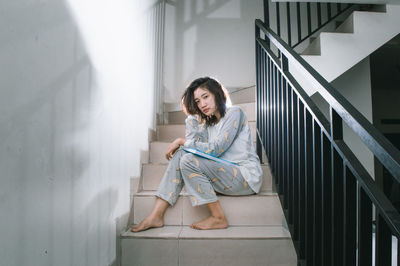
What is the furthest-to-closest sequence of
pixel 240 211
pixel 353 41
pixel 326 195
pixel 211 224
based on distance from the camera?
pixel 353 41 → pixel 240 211 → pixel 211 224 → pixel 326 195

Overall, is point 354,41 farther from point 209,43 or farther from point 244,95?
point 209,43

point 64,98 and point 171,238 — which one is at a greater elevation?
point 64,98

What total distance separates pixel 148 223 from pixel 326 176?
3.23 ft

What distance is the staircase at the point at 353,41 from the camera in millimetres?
2068

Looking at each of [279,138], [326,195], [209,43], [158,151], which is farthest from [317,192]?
[209,43]

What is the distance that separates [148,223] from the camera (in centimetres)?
150

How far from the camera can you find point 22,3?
28.9 inches

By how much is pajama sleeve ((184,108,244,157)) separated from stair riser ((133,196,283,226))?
28 centimetres

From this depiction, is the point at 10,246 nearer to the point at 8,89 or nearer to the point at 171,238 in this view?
the point at 8,89

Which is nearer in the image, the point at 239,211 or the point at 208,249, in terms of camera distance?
the point at 208,249

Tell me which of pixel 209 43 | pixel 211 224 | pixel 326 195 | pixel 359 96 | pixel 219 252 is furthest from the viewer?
pixel 209 43

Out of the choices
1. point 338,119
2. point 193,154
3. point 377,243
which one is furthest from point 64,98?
point 377,243

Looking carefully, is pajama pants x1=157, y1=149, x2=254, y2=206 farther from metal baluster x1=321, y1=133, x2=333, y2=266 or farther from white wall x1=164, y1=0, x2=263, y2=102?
white wall x1=164, y1=0, x2=263, y2=102

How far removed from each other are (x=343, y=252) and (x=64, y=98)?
3.31ft
